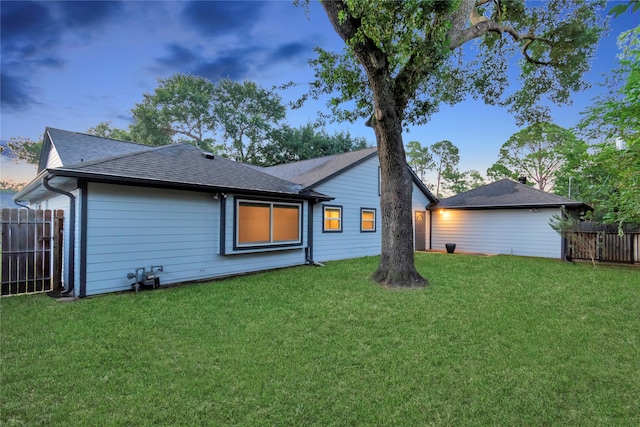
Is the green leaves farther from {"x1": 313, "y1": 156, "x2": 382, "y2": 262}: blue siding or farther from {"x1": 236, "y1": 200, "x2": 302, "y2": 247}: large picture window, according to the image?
{"x1": 236, "y1": 200, "x2": 302, "y2": 247}: large picture window

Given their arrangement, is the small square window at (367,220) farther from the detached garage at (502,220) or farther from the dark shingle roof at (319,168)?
the detached garage at (502,220)

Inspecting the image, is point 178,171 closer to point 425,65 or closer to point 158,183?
point 158,183

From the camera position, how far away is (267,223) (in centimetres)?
828

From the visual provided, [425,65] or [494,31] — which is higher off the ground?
[494,31]

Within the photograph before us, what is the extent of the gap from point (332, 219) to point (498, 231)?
7524mm

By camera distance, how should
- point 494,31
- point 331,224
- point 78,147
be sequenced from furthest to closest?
point 331,224 < point 494,31 < point 78,147

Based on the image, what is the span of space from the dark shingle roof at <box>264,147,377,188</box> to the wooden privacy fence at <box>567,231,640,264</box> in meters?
7.65

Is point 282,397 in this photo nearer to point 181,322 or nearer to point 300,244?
point 181,322

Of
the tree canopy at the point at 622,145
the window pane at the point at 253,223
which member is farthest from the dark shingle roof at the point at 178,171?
the tree canopy at the point at 622,145

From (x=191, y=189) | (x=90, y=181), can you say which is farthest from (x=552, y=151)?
(x=90, y=181)

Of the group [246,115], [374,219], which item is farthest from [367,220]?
[246,115]

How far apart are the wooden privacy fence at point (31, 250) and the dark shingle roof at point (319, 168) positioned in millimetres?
6289

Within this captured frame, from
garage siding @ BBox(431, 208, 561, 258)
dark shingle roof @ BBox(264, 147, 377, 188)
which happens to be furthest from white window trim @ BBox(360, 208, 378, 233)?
garage siding @ BBox(431, 208, 561, 258)

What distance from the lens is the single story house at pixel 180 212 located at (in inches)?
216
